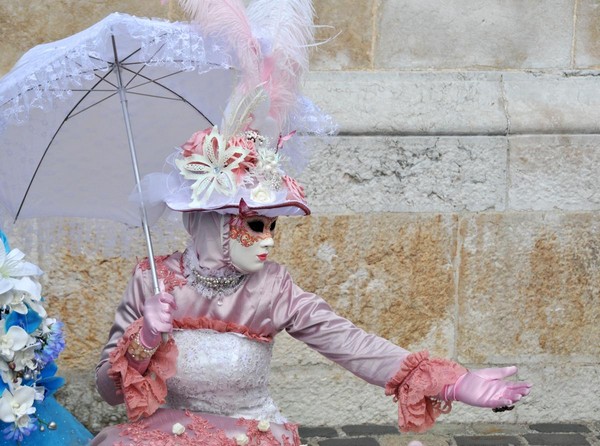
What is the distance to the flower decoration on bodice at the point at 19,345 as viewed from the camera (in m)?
3.14

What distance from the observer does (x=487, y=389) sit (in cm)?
297

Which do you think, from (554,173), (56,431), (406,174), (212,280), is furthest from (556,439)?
(56,431)

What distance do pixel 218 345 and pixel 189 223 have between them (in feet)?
1.19

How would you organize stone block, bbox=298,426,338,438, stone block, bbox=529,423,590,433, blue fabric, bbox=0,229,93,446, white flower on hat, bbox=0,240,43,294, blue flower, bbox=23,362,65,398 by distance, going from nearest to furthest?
white flower on hat, bbox=0,240,43,294
blue fabric, bbox=0,229,93,446
blue flower, bbox=23,362,65,398
stone block, bbox=298,426,338,438
stone block, bbox=529,423,590,433

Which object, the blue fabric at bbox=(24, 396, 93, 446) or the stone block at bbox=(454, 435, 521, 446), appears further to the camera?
the stone block at bbox=(454, 435, 521, 446)

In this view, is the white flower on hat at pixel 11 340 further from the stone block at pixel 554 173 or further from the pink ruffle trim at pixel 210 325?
the stone block at pixel 554 173

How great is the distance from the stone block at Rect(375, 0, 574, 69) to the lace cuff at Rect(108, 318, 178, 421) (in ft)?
6.56

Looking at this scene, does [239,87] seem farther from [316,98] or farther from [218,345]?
[316,98]

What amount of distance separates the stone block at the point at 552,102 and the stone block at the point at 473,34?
7 centimetres

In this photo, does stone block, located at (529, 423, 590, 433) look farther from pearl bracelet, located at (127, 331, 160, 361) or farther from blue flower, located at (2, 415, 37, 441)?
blue flower, located at (2, 415, 37, 441)

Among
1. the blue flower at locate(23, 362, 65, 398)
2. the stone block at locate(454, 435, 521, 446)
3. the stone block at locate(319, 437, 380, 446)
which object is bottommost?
the stone block at locate(454, 435, 521, 446)

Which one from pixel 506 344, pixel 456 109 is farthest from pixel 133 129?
pixel 506 344

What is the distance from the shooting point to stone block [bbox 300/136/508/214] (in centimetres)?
457

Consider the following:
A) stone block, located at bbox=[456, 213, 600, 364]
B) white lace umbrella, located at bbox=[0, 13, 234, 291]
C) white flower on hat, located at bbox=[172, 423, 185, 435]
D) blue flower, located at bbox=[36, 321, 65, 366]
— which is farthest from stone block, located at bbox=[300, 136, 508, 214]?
white flower on hat, located at bbox=[172, 423, 185, 435]
